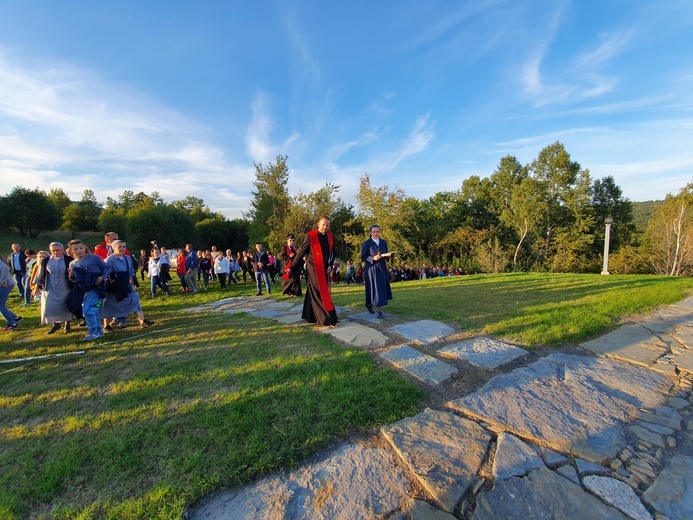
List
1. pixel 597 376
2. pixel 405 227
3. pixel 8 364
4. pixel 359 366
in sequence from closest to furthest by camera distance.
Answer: pixel 597 376, pixel 359 366, pixel 8 364, pixel 405 227

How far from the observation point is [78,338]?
5.02 meters

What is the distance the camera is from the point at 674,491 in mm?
1683

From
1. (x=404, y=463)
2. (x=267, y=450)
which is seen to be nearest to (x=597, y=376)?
(x=404, y=463)

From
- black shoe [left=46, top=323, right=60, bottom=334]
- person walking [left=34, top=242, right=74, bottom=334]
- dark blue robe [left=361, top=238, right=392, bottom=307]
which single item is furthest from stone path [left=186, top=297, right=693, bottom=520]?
black shoe [left=46, top=323, right=60, bottom=334]

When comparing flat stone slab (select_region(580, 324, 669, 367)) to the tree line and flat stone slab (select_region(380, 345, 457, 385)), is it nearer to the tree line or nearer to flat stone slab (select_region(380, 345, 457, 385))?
flat stone slab (select_region(380, 345, 457, 385))

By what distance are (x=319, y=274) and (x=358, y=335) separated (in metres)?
1.28

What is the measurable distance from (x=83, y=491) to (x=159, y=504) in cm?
59

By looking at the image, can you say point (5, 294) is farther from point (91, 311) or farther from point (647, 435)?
point (647, 435)

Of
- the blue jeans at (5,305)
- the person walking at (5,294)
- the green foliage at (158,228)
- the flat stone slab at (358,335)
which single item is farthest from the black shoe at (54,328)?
the green foliage at (158,228)

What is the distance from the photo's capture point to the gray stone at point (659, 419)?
2.27m

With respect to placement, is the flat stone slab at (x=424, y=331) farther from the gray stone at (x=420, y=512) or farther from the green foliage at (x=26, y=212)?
the green foliage at (x=26, y=212)

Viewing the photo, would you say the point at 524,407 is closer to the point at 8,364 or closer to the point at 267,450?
the point at 267,450

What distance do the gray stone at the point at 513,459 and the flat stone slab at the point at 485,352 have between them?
123 cm

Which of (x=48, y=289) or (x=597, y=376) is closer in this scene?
(x=597, y=376)
